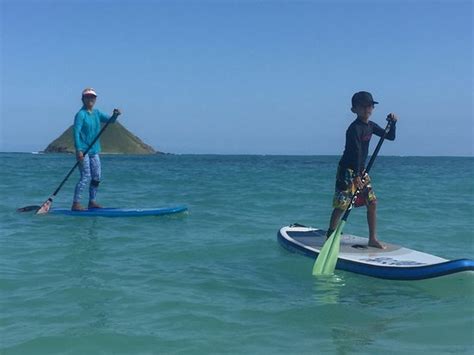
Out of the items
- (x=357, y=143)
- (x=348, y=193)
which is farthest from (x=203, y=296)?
(x=357, y=143)

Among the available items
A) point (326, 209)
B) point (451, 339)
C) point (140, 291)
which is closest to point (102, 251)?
point (140, 291)

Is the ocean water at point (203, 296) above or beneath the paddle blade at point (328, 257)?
beneath

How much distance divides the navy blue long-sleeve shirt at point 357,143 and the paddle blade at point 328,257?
2.51 ft

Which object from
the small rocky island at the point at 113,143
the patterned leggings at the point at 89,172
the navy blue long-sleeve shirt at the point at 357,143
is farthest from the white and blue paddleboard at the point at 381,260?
the small rocky island at the point at 113,143

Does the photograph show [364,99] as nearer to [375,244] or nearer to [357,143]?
[357,143]

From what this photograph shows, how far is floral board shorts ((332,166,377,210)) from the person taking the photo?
680 cm

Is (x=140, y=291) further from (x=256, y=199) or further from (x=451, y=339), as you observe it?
(x=256, y=199)

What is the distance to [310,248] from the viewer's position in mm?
7039

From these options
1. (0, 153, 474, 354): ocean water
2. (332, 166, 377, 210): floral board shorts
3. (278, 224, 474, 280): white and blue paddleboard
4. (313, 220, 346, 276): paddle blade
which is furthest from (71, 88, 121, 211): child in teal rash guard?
(313, 220, 346, 276): paddle blade

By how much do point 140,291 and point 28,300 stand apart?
0.93 metres

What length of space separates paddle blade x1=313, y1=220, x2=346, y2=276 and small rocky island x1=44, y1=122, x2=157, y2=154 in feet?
394

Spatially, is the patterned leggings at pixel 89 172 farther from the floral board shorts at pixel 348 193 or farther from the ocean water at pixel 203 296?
the floral board shorts at pixel 348 193

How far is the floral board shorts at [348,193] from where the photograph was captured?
6.80 metres

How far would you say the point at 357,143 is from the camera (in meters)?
6.72
